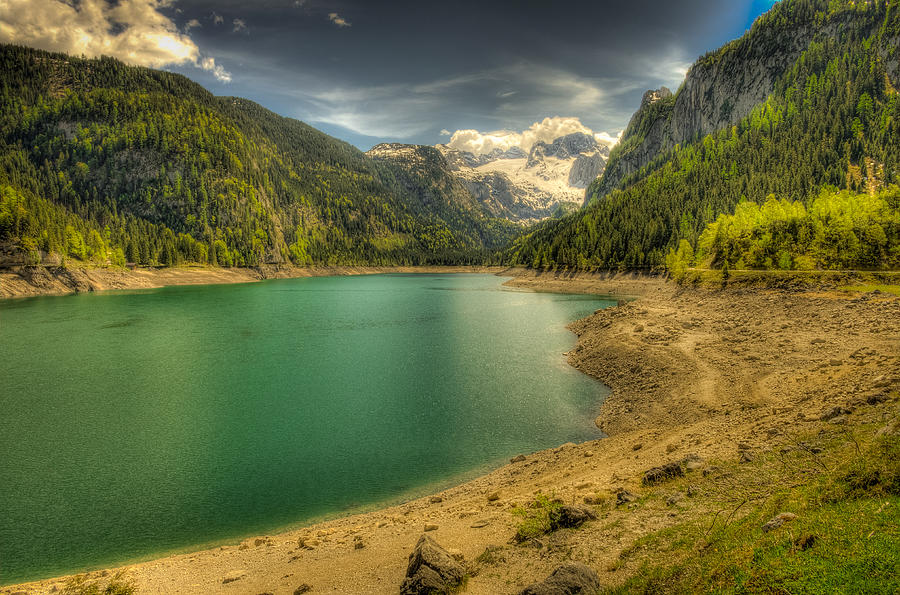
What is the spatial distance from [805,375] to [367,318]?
59.2 metres

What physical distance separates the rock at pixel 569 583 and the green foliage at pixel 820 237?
64.8 meters

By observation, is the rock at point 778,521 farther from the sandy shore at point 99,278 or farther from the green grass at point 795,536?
the sandy shore at point 99,278

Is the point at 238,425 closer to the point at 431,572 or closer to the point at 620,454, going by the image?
the point at 431,572

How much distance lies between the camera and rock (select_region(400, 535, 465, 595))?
31.4 ft

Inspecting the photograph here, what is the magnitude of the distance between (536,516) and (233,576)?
9.14m

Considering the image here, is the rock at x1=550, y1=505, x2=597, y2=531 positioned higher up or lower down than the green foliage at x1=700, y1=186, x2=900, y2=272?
lower down

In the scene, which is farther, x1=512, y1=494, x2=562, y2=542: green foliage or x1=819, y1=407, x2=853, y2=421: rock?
x1=819, y1=407, x2=853, y2=421: rock

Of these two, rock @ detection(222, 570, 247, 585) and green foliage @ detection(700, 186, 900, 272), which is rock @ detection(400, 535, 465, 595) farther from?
green foliage @ detection(700, 186, 900, 272)

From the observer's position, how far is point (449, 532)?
42.2ft

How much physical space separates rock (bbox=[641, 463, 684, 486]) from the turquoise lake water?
347 inches

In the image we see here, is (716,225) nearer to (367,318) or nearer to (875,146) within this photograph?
(367,318)

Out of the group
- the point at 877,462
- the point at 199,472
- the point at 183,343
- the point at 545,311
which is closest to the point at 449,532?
the point at 877,462

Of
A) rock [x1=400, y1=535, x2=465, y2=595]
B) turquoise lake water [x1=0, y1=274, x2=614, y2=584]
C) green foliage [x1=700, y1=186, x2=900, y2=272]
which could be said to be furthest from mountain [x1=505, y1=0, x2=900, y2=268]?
rock [x1=400, y1=535, x2=465, y2=595]

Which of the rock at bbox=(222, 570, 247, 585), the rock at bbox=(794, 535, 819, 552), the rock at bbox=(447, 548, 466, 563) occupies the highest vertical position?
the rock at bbox=(794, 535, 819, 552)
